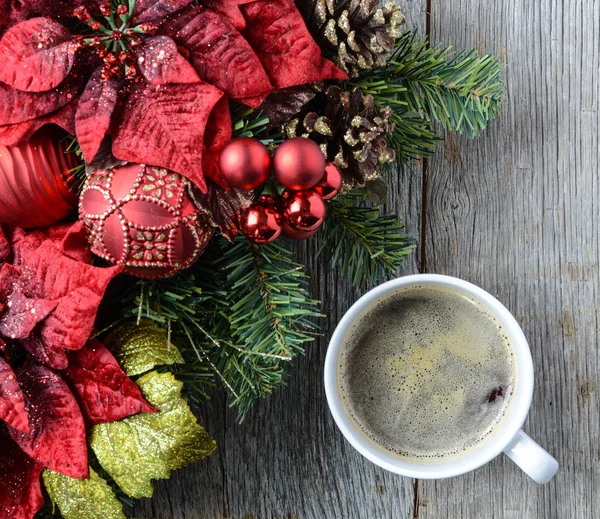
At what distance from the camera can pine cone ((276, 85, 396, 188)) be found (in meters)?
0.65

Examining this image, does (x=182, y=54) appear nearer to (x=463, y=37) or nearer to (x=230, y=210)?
(x=230, y=210)

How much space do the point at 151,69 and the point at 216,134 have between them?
80 mm

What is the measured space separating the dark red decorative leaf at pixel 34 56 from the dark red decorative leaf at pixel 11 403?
263 millimetres

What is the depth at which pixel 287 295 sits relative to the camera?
72 cm

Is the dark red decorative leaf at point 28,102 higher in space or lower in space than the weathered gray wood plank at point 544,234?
higher

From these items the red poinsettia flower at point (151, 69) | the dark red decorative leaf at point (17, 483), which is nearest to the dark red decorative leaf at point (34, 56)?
the red poinsettia flower at point (151, 69)

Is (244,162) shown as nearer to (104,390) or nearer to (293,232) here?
(293,232)

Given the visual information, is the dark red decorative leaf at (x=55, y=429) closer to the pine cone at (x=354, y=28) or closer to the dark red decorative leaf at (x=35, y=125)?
the dark red decorative leaf at (x=35, y=125)

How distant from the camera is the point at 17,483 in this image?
68cm

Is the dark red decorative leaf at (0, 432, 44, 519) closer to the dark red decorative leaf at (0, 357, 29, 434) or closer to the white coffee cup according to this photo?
the dark red decorative leaf at (0, 357, 29, 434)

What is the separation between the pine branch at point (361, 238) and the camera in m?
0.77

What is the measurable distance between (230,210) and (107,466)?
0.96 ft

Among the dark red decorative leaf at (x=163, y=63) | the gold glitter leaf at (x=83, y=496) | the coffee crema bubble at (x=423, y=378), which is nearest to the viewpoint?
the dark red decorative leaf at (x=163, y=63)

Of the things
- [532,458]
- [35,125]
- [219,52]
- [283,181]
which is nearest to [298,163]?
[283,181]
